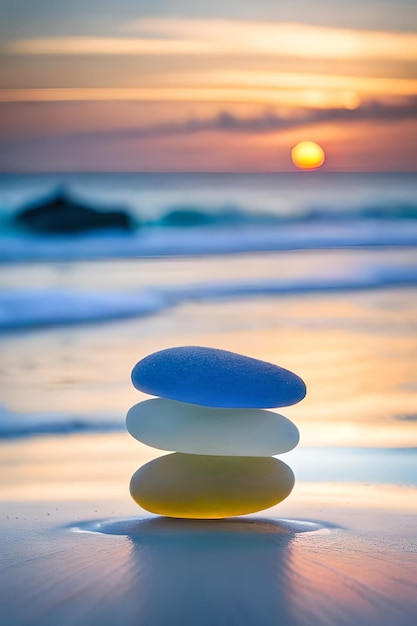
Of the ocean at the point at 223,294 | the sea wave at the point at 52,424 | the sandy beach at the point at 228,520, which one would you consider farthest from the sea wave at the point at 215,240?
the sea wave at the point at 52,424

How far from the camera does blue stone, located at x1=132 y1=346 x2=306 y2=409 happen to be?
1213mm

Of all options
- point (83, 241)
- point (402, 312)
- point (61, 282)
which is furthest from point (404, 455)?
point (83, 241)

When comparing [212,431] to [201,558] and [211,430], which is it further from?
[201,558]

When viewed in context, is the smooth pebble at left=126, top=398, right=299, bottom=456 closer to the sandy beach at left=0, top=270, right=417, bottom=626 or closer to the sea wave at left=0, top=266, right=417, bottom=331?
the sandy beach at left=0, top=270, right=417, bottom=626

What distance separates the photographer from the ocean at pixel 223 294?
215 cm

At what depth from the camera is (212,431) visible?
128 cm

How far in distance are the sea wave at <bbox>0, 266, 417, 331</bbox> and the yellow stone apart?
78.4 inches

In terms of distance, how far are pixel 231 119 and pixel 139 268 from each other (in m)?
0.91

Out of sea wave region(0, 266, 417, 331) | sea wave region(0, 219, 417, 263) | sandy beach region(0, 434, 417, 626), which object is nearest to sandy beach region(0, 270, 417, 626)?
sandy beach region(0, 434, 417, 626)

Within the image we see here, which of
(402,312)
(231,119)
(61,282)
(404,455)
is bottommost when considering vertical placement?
(404,455)

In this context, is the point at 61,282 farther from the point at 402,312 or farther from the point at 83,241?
the point at 402,312

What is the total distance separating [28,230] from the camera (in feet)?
16.8

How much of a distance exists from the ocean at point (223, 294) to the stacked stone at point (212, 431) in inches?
21.2

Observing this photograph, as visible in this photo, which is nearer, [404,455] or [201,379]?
[201,379]
